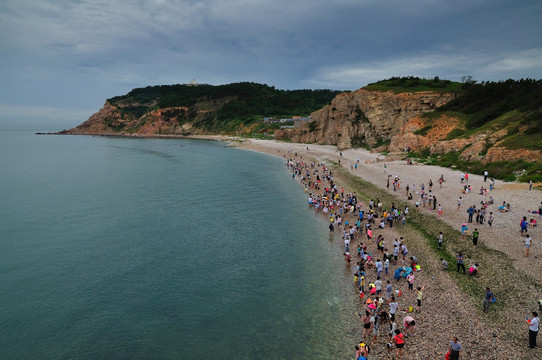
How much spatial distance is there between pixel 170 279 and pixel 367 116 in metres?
72.2

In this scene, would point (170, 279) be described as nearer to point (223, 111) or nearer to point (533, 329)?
→ point (533, 329)

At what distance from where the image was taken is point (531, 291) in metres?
16.5

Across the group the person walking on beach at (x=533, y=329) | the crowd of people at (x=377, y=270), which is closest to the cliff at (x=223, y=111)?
the crowd of people at (x=377, y=270)

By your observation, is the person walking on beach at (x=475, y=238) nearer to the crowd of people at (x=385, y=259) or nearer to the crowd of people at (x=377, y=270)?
the crowd of people at (x=385, y=259)

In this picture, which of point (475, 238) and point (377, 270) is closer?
point (377, 270)

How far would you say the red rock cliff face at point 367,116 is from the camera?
238 feet

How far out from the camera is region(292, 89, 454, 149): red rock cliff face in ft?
238

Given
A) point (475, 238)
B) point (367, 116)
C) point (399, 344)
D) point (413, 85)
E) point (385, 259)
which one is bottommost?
point (399, 344)

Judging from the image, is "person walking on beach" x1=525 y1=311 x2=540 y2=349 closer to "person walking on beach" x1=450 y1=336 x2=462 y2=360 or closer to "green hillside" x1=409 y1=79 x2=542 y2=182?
"person walking on beach" x1=450 y1=336 x2=462 y2=360

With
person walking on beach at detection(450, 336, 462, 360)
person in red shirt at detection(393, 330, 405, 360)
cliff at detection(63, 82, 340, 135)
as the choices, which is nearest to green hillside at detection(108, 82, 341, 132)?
cliff at detection(63, 82, 340, 135)

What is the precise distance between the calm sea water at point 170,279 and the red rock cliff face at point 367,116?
4379 centimetres

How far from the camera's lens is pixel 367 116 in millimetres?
81875

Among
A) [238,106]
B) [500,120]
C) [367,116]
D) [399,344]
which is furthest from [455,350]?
[238,106]

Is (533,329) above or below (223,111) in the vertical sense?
below
